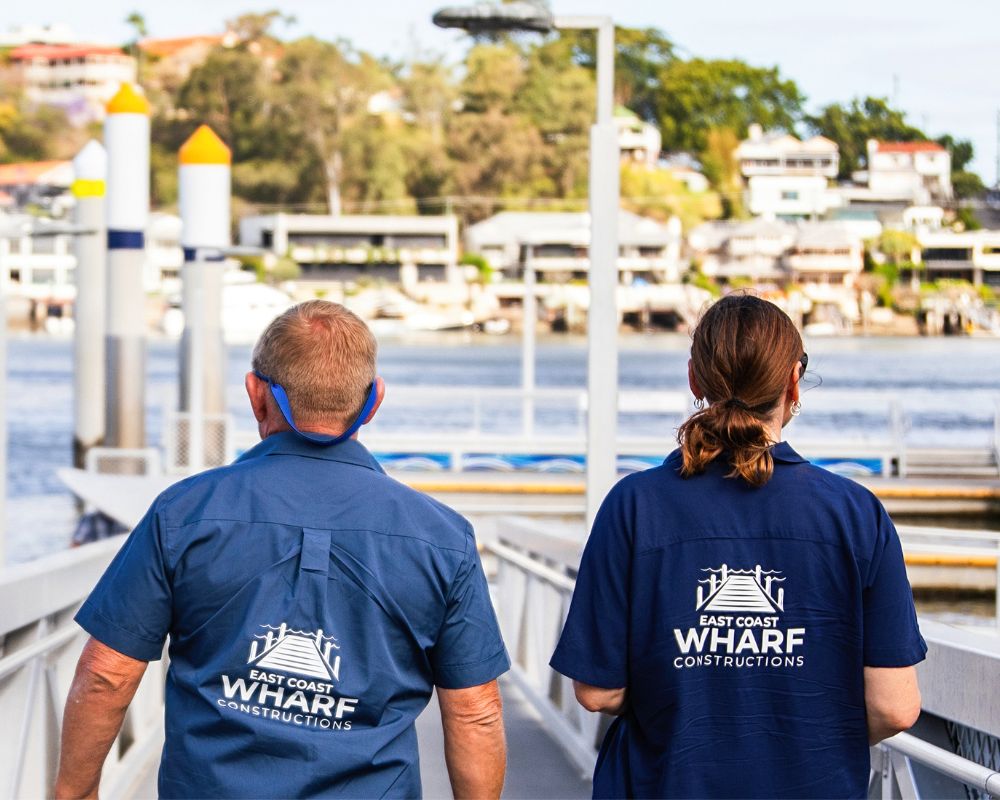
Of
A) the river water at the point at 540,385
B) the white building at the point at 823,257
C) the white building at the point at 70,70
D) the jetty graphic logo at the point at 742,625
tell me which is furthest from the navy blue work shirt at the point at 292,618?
the white building at the point at 70,70

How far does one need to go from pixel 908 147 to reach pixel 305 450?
131m

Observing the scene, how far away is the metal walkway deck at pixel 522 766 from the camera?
5039mm

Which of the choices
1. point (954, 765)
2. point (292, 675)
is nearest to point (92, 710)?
point (292, 675)

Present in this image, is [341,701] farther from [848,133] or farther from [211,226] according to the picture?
[848,133]

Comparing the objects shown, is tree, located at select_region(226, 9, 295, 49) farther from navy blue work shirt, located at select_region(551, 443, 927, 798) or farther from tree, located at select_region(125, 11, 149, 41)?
navy blue work shirt, located at select_region(551, 443, 927, 798)

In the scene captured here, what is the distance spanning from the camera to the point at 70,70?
141750 mm

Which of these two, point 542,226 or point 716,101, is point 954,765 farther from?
point 716,101

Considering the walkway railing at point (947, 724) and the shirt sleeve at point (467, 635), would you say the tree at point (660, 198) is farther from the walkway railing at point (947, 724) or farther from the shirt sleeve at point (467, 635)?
the shirt sleeve at point (467, 635)

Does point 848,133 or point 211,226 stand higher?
point 848,133

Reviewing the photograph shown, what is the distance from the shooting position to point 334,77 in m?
107

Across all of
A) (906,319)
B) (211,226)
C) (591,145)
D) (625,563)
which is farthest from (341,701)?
(906,319)

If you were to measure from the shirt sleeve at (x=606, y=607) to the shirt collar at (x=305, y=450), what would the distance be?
0.33m

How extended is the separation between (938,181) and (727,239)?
28861 millimetres

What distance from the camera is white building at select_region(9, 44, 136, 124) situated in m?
136
